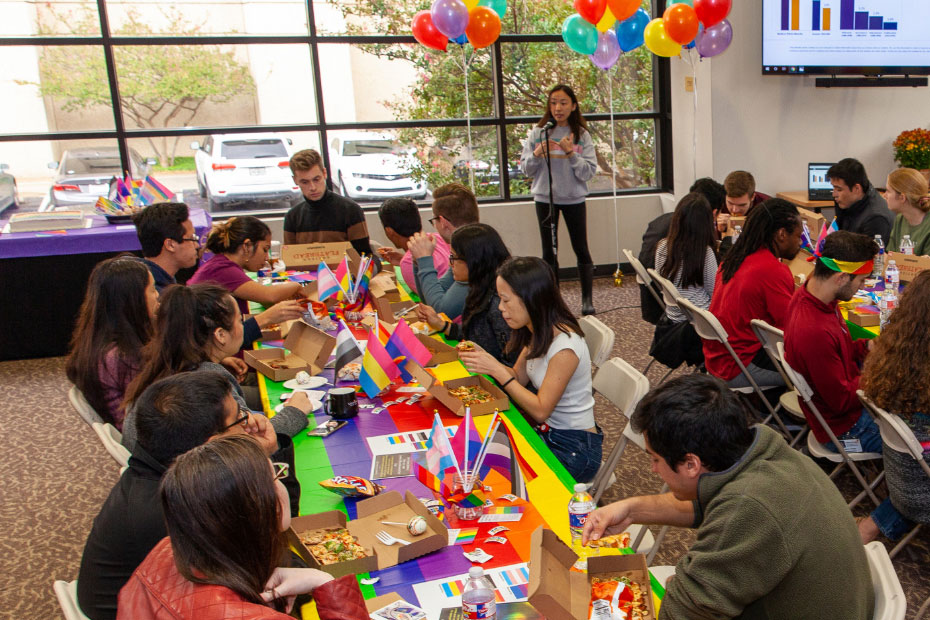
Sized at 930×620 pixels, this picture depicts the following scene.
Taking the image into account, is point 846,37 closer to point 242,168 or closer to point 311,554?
point 242,168

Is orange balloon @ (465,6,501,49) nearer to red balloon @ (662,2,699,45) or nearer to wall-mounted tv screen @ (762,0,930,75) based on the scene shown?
red balloon @ (662,2,699,45)

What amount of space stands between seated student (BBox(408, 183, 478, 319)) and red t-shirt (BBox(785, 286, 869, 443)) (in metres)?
1.46

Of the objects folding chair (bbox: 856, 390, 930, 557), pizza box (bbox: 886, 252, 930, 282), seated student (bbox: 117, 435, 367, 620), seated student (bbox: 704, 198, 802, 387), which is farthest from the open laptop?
seated student (bbox: 117, 435, 367, 620)

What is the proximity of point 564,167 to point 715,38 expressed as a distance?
1.49 m

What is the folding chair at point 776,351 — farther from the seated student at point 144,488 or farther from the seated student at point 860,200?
the seated student at point 144,488

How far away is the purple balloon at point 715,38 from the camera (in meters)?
6.22

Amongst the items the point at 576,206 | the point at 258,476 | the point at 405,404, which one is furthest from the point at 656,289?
the point at 258,476

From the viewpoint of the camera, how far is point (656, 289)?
5.10 m

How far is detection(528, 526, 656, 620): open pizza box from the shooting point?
1.75 meters

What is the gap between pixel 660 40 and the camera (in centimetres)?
621

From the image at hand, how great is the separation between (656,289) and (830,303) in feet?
6.03

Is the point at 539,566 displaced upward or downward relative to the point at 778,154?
downward

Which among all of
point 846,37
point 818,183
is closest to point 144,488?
point 818,183

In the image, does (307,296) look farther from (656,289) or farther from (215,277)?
(656,289)
